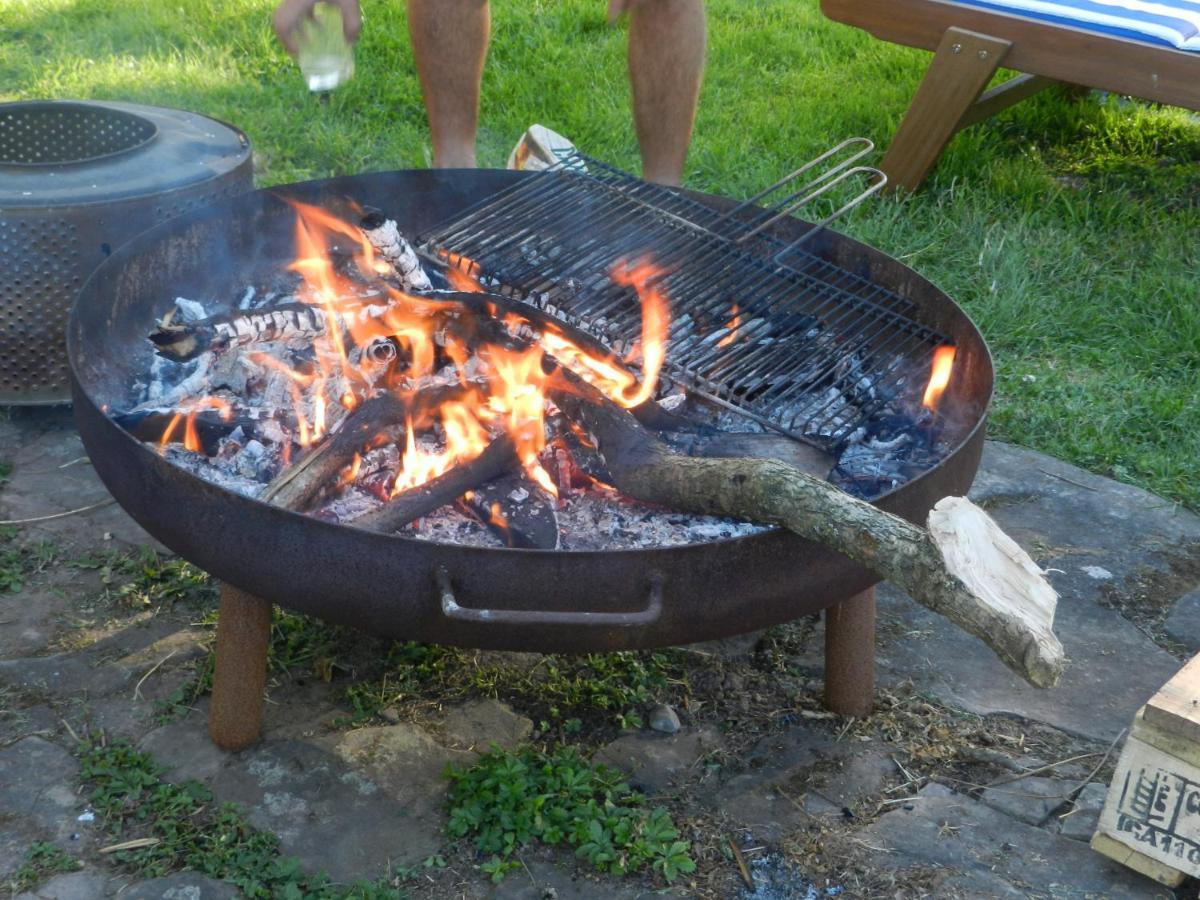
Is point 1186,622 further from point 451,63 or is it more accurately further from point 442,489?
point 451,63

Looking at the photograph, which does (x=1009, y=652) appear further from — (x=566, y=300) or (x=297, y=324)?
(x=297, y=324)

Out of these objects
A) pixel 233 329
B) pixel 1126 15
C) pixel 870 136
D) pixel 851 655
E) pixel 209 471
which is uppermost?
pixel 1126 15

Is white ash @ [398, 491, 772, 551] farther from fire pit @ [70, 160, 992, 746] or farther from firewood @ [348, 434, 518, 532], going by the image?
fire pit @ [70, 160, 992, 746]

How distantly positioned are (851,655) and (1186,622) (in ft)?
3.23

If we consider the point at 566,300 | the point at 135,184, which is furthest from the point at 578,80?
the point at 566,300

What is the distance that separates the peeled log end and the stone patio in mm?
709

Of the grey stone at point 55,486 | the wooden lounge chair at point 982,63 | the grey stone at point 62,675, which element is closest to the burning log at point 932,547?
the grey stone at point 62,675

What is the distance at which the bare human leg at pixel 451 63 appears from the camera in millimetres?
3916

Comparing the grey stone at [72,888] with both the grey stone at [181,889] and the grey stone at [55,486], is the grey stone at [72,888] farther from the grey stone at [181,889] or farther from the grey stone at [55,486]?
the grey stone at [55,486]

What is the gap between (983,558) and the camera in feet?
5.72

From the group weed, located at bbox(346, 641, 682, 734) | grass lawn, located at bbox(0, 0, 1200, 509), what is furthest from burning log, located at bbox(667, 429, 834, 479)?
grass lawn, located at bbox(0, 0, 1200, 509)

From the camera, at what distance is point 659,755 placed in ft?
8.13

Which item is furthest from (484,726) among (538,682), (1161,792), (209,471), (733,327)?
(1161,792)

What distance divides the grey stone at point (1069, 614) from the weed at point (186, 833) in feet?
4.41
